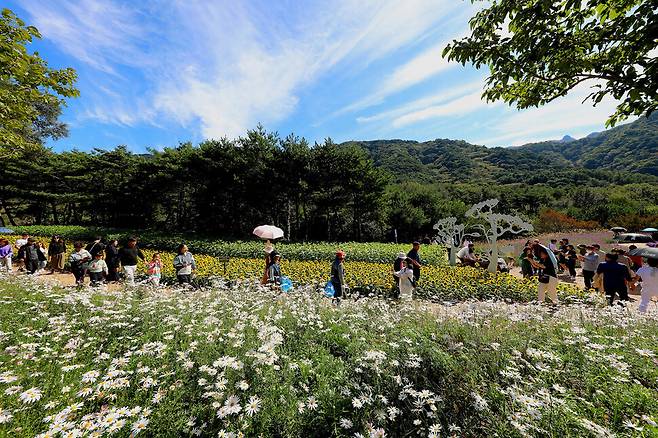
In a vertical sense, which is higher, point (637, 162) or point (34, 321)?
point (637, 162)

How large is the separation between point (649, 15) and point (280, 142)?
25050 millimetres

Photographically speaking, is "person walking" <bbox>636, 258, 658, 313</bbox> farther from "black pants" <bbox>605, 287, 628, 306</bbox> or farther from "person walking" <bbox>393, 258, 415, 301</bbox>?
"person walking" <bbox>393, 258, 415, 301</bbox>

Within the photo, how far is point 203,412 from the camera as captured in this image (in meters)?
2.75

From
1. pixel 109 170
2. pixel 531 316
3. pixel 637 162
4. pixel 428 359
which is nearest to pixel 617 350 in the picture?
pixel 531 316

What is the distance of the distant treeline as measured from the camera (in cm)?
2586

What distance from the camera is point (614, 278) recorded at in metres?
7.38

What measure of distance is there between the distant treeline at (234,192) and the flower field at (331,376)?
2088cm

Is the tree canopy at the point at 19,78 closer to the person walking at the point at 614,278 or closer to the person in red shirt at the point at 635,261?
the person walking at the point at 614,278

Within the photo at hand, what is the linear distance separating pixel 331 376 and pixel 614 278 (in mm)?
7951

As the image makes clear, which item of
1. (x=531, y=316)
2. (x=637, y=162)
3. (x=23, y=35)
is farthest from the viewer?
(x=637, y=162)

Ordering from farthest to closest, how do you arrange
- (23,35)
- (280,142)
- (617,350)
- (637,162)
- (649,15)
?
(637,162)
(280,142)
(23,35)
(617,350)
(649,15)

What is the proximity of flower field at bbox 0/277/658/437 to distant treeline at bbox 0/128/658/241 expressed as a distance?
822 inches

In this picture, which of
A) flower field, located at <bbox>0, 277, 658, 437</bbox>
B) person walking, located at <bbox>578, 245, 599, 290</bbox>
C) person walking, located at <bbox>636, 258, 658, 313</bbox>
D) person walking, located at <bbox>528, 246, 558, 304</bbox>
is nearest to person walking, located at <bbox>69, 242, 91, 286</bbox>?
flower field, located at <bbox>0, 277, 658, 437</bbox>

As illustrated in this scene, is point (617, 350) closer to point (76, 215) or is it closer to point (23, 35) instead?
point (23, 35)
